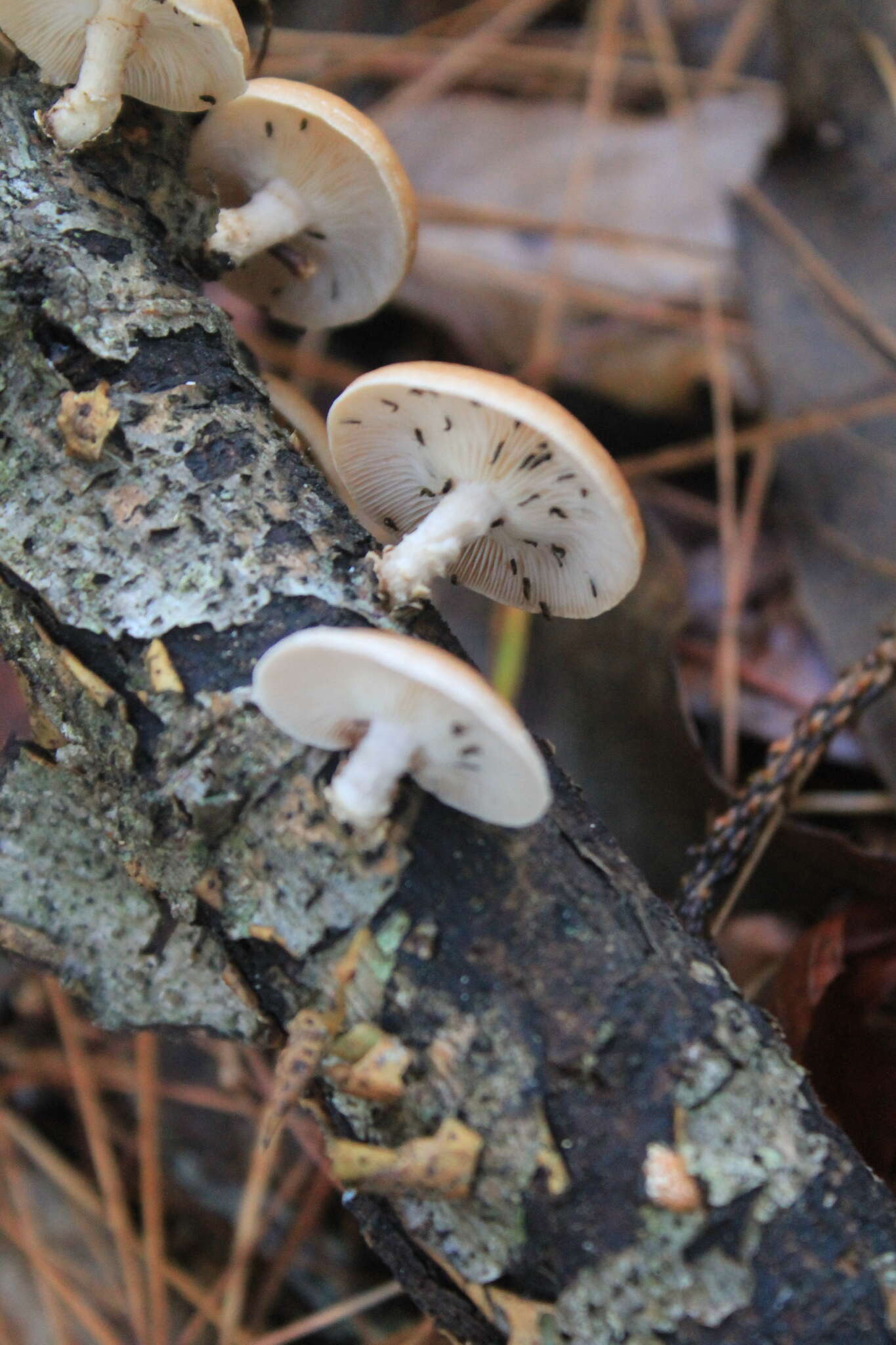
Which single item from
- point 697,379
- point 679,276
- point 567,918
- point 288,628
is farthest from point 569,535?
point 679,276

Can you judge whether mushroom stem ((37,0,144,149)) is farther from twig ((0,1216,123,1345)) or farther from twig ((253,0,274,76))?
twig ((0,1216,123,1345))

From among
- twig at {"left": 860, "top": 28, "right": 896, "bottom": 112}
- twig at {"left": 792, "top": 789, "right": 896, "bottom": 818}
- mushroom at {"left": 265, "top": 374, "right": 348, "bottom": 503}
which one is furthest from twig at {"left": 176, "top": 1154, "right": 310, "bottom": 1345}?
twig at {"left": 860, "top": 28, "right": 896, "bottom": 112}

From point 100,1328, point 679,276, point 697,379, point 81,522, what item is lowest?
point 100,1328

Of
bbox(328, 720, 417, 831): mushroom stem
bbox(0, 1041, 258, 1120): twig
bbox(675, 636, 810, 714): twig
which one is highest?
bbox(328, 720, 417, 831): mushroom stem

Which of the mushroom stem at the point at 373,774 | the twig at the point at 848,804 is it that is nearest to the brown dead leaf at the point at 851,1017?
the twig at the point at 848,804

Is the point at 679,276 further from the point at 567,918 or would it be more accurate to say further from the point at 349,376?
the point at 567,918

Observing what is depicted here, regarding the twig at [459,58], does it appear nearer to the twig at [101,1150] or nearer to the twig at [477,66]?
the twig at [477,66]

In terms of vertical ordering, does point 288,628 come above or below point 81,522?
below
